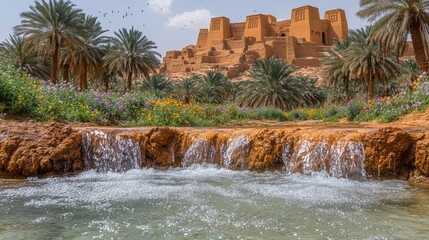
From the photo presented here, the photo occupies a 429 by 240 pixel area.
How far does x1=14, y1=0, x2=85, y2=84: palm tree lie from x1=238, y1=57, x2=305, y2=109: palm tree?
12591mm

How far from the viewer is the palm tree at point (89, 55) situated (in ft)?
83.1

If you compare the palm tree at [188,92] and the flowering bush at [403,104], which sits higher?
the palm tree at [188,92]

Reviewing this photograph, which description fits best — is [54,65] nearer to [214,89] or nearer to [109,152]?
[109,152]

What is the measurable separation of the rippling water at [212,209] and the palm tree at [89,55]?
19.6 metres

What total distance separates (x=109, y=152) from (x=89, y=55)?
17.9 meters

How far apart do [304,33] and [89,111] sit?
67.3 m

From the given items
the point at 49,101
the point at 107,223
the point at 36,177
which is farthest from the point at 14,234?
the point at 49,101

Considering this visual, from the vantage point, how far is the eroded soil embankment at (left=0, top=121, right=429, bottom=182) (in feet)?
23.3

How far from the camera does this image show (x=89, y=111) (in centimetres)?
1380

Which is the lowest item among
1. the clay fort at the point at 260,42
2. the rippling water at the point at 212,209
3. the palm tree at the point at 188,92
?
the rippling water at the point at 212,209

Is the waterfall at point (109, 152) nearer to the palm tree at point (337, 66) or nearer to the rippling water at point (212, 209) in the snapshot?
the rippling water at point (212, 209)

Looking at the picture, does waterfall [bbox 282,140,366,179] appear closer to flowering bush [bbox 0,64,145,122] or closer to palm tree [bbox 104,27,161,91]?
flowering bush [bbox 0,64,145,122]

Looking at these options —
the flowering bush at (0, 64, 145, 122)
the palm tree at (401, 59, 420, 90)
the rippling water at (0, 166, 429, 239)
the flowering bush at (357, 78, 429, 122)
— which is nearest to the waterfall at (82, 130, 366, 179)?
the rippling water at (0, 166, 429, 239)

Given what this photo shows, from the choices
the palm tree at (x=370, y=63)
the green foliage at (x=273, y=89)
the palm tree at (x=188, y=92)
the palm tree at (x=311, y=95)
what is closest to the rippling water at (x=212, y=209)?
the palm tree at (x=370, y=63)
